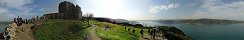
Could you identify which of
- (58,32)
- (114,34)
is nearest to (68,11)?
(58,32)

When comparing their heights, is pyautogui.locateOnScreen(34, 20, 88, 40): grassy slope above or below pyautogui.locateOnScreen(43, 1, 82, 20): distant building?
below

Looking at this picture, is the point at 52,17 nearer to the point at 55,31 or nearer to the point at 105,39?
the point at 55,31

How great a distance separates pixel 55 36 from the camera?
75062 mm

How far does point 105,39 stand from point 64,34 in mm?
13816

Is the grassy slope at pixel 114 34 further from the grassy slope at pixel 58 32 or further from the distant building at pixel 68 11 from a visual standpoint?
the distant building at pixel 68 11

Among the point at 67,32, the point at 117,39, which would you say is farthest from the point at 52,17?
the point at 117,39

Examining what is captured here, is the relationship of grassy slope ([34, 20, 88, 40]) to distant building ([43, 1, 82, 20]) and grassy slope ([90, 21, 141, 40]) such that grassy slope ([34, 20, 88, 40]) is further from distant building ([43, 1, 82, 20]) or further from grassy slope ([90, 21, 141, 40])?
distant building ([43, 1, 82, 20])

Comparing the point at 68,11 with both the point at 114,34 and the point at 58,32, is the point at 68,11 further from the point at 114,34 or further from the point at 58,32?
the point at 114,34

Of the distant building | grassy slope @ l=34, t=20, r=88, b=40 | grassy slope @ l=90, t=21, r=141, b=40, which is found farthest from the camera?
the distant building

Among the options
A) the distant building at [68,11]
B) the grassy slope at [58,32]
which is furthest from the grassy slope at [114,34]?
the distant building at [68,11]

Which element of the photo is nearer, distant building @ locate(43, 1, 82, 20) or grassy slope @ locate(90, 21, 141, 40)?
grassy slope @ locate(90, 21, 141, 40)

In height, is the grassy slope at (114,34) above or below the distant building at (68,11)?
below

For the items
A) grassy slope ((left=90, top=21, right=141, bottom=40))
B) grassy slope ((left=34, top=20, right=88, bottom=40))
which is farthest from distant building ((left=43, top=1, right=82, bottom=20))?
grassy slope ((left=34, top=20, right=88, bottom=40))

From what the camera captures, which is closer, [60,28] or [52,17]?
[60,28]
